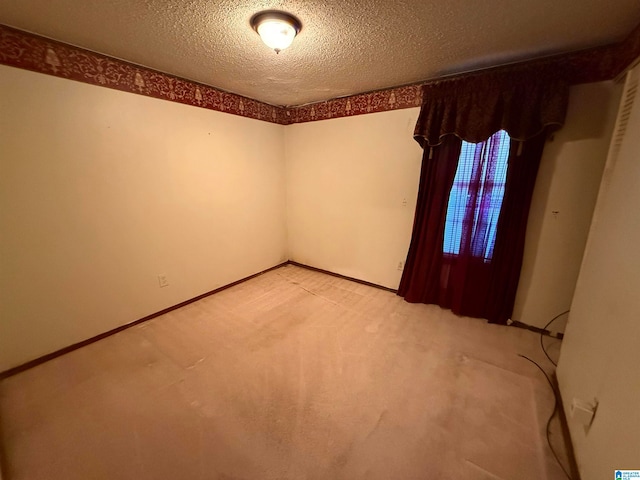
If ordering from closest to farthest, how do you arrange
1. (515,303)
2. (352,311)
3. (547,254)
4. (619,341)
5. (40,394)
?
1. (619,341)
2. (40,394)
3. (547,254)
4. (515,303)
5. (352,311)

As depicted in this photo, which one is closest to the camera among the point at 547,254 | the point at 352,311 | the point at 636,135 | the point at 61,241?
the point at 636,135

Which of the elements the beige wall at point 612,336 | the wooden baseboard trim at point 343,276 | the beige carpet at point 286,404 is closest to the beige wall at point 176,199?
the wooden baseboard trim at point 343,276

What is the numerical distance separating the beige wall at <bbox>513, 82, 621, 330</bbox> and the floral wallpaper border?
16cm

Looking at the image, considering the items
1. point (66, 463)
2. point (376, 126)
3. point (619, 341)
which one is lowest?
point (66, 463)

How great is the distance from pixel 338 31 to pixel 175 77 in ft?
5.18

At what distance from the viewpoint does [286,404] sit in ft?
4.89

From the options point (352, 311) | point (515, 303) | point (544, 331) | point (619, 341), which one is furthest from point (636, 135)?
point (352, 311)

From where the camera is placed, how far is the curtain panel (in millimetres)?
1772

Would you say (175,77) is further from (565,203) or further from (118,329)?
(565,203)

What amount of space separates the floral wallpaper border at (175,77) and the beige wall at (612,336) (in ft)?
2.44

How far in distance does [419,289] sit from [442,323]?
15.7 inches

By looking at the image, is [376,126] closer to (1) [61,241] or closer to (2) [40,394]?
(1) [61,241]

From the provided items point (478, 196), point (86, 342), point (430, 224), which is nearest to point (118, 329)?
point (86, 342)

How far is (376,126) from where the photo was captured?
2.65 metres
